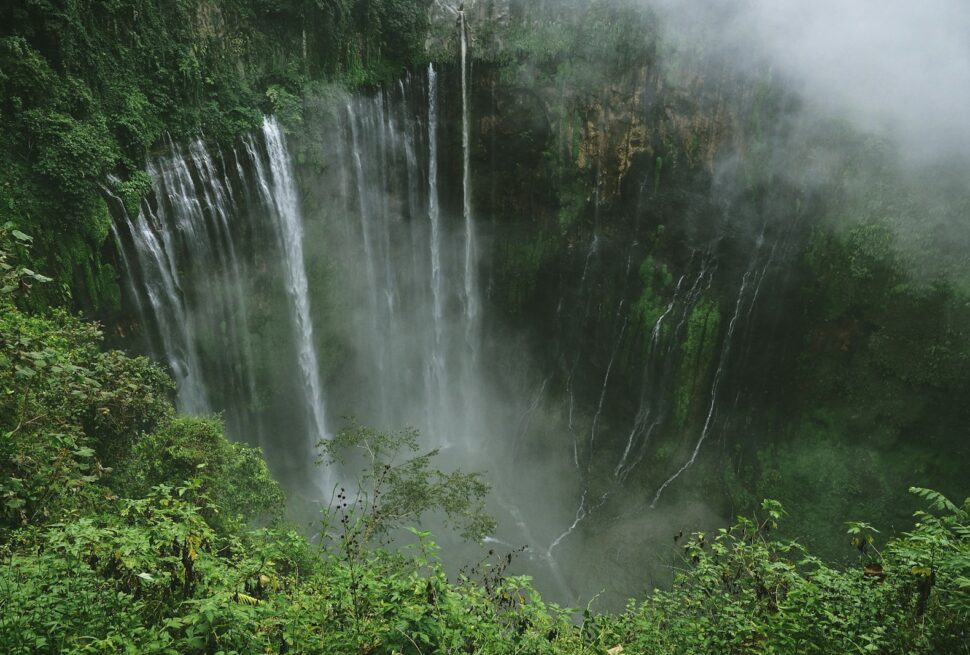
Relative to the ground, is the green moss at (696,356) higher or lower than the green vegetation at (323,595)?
lower

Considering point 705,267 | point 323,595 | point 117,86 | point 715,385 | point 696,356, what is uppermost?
point 117,86

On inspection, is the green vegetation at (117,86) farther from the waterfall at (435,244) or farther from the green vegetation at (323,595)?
the green vegetation at (323,595)

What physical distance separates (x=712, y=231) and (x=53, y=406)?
13.0 meters

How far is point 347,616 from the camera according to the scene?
11.2ft

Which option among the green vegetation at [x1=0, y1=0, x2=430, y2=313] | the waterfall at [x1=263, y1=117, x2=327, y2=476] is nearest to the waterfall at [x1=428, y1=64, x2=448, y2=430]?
the green vegetation at [x1=0, y1=0, x2=430, y2=313]

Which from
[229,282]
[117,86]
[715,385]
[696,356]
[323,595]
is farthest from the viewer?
[696,356]

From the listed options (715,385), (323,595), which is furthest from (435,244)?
(323,595)

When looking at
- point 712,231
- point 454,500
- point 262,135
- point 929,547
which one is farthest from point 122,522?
point 712,231

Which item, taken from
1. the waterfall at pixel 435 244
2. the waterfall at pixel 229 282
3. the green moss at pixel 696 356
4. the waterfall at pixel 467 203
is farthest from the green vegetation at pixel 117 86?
the green moss at pixel 696 356

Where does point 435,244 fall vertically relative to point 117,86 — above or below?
below

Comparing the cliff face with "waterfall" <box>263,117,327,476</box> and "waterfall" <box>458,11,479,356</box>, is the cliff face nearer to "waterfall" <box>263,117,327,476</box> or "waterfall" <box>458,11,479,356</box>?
"waterfall" <box>458,11,479,356</box>

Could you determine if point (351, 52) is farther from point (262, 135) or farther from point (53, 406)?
point (53, 406)

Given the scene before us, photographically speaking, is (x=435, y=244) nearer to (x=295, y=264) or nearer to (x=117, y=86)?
(x=295, y=264)

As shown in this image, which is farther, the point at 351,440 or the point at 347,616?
the point at 351,440
